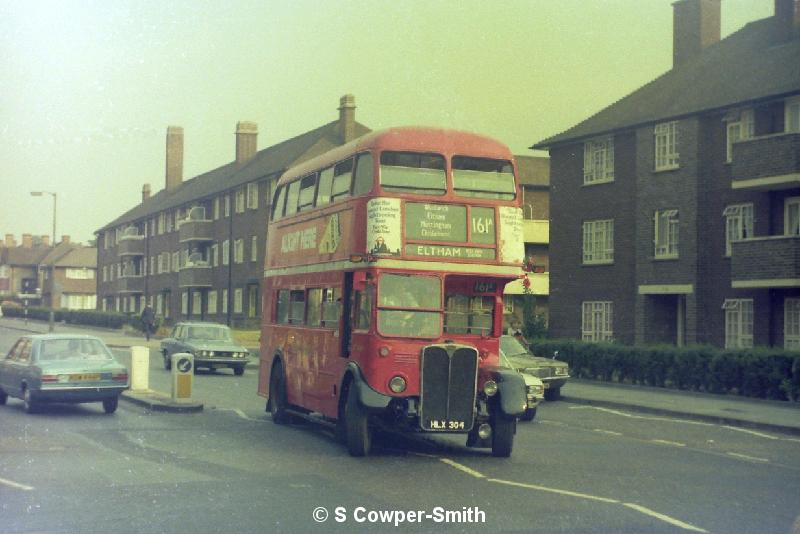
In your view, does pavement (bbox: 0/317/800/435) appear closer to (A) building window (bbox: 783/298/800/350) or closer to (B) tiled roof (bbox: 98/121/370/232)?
(A) building window (bbox: 783/298/800/350)

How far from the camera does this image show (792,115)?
105ft

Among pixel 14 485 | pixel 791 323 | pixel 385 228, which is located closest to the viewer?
pixel 14 485

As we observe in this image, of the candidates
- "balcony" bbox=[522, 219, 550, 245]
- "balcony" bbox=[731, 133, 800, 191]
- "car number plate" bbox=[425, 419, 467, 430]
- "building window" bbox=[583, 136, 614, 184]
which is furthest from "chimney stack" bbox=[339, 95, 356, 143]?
"car number plate" bbox=[425, 419, 467, 430]

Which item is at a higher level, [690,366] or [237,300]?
[237,300]

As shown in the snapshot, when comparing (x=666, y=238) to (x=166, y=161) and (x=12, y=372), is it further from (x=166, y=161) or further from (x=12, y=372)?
(x=166, y=161)

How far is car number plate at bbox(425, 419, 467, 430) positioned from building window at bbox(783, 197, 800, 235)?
21.5 metres

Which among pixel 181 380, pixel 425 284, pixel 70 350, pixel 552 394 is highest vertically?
pixel 425 284

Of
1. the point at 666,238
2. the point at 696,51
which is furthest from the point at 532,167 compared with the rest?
the point at 666,238

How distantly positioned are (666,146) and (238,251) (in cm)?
3677

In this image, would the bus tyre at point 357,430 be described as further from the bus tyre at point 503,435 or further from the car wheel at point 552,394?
the car wheel at point 552,394

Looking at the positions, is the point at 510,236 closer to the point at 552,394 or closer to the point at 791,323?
the point at 552,394

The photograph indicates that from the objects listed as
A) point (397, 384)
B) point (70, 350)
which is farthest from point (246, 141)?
point (397, 384)

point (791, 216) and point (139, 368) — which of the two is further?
point (791, 216)

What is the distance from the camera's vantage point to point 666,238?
36.8 meters
